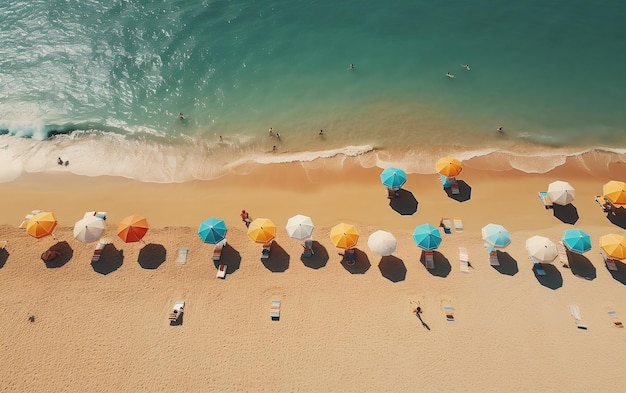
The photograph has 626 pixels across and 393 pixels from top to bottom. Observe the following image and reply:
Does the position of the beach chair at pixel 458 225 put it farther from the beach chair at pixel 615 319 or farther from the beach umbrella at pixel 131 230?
the beach umbrella at pixel 131 230

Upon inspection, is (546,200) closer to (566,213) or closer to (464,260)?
(566,213)

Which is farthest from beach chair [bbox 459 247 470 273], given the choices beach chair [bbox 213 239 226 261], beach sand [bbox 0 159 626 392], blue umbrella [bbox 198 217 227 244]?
beach chair [bbox 213 239 226 261]

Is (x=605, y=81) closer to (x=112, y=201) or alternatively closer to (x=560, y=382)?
(x=560, y=382)

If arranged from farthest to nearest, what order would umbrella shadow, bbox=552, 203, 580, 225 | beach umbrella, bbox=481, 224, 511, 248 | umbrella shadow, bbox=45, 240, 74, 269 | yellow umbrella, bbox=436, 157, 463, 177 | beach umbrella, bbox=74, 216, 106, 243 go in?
1. yellow umbrella, bbox=436, 157, 463, 177
2. umbrella shadow, bbox=552, 203, 580, 225
3. umbrella shadow, bbox=45, 240, 74, 269
4. beach umbrella, bbox=74, 216, 106, 243
5. beach umbrella, bbox=481, 224, 511, 248

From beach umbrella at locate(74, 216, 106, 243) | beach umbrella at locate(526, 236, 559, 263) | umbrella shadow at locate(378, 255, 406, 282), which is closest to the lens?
beach umbrella at locate(526, 236, 559, 263)

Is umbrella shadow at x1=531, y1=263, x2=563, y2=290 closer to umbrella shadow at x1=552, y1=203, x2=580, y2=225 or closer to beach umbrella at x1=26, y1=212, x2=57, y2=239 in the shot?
umbrella shadow at x1=552, y1=203, x2=580, y2=225

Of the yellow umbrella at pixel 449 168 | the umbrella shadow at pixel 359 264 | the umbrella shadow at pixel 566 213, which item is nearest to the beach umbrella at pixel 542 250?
the umbrella shadow at pixel 566 213
